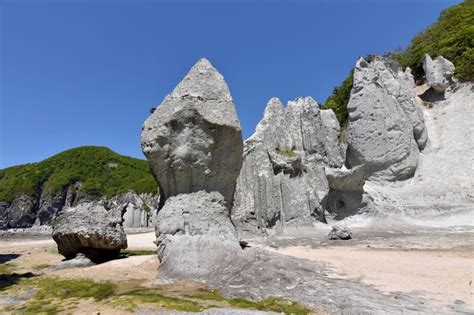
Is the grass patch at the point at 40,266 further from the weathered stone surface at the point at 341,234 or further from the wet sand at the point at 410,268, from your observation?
the weathered stone surface at the point at 341,234

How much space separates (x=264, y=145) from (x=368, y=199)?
18.9 feet

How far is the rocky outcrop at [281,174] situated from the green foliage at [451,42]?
455 inches

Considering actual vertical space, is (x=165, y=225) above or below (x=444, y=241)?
above

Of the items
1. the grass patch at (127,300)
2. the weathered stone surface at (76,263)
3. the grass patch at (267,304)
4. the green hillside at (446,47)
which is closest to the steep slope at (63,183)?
the green hillside at (446,47)

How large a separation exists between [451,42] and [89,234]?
29.1 m

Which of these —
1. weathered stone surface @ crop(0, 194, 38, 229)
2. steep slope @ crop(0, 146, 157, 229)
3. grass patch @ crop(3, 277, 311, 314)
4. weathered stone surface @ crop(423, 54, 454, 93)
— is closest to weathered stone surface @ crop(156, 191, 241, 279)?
grass patch @ crop(3, 277, 311, 314)

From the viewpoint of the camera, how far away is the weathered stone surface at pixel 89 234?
9391 millimetres

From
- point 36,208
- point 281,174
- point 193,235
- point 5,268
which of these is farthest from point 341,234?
point 36,208

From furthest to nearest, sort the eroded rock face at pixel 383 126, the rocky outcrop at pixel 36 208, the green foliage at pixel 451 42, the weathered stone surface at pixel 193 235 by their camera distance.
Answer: the rocky outcrop at pixel 36 208, the green foliage at pixel 451 42, the eroded rock face at pixel 383 126, the weathered stone surface at pixel 193 235

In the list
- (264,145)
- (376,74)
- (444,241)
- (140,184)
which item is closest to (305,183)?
(264,145)

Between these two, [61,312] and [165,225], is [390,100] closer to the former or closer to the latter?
[165,225]

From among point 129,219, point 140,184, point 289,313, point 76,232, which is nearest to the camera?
point 289,313

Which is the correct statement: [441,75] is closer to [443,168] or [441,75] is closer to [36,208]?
[443,168]

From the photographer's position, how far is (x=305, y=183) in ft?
55.7
